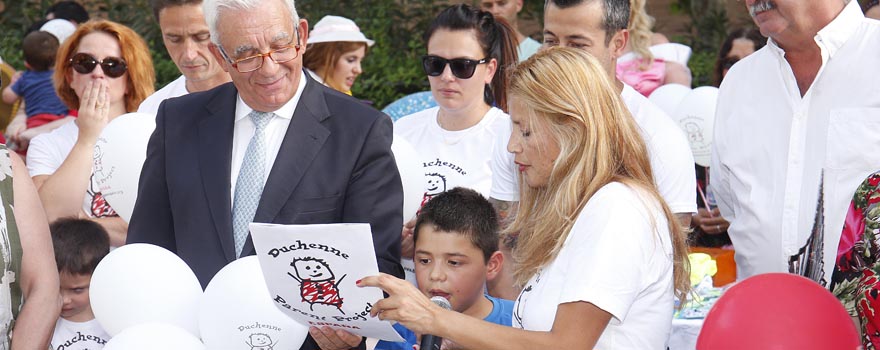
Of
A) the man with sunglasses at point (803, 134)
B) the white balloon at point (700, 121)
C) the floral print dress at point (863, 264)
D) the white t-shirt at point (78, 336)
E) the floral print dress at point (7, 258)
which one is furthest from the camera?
the white balloon at point (700, 121)

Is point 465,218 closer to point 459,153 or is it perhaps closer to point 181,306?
point 459,153

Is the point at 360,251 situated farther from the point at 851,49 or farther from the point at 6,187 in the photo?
the point at 851,49

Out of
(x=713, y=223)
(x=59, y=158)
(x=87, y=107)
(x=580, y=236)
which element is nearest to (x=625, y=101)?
(x=580, y=236)

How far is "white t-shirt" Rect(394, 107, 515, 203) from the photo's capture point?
453cm

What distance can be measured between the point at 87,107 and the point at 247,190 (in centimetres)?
170

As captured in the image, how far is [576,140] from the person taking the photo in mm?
2697

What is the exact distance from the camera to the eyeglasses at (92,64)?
190 inches

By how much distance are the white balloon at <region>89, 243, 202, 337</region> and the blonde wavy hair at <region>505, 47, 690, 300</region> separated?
110 cm

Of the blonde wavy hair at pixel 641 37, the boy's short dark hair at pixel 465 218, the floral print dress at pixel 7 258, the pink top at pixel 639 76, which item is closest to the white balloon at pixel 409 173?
the boy's short dark hair at pixel 465 218

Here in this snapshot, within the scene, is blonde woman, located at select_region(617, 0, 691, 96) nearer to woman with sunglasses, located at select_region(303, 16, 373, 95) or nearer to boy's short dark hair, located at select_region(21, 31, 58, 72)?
woman with sunglasses, located at select_region(303, 16, 373, 95)

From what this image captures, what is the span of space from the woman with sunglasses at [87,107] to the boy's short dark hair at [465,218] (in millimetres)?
1475

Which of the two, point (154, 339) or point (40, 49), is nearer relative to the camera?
point (154, 339)

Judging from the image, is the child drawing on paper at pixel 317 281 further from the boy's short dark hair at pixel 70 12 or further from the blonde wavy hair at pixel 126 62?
the boy's short dark hair at pixel 70 12

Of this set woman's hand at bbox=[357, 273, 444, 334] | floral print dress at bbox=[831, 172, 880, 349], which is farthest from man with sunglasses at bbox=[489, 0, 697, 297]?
woman's hand at bbox=[357, 273, 444, 334]
